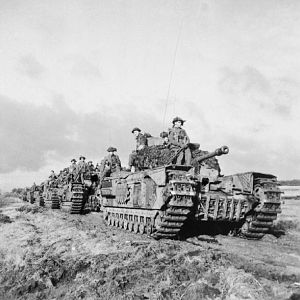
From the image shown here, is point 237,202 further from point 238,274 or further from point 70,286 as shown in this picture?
point 70,286

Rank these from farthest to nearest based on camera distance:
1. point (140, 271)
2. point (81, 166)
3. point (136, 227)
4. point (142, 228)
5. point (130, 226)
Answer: point (81, 166)
point (130, 226)
point (136, 227)
point (142, 228)
point (140, 271)

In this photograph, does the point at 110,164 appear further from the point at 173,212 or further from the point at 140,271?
the point at 140,271

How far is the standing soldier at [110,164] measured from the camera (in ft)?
66.2

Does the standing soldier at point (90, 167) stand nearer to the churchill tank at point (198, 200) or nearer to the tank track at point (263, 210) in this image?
the churchill tank at point (198, 200)

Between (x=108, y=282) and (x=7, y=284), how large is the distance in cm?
199

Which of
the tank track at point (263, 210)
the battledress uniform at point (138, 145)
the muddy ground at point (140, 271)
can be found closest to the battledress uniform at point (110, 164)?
the battledress uniform at point (138, 145)

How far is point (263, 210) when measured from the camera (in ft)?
38.0

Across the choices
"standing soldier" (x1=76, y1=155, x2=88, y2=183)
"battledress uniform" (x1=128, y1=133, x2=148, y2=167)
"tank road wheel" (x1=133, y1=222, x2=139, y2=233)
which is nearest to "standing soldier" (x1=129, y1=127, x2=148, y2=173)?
"battledress uniform" (x1=128, y1=133, x2=148, y2=167)

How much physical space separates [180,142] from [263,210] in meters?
5.31

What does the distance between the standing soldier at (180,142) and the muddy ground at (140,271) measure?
16.0ft

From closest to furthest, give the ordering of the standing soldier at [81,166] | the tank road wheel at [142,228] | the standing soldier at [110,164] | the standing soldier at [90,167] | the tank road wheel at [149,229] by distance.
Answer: the tank road wheel at [149,229] < the tank road wheel at [142,228] < the standing soldier at [110,164] < the standing soldier at [81,166] < the standing soldier at [90,167]

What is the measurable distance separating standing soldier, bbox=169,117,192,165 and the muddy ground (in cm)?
487

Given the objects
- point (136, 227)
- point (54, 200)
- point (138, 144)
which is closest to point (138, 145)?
point (138, 144)

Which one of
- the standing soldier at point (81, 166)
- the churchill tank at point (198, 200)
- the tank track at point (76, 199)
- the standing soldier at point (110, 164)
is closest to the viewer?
the churchill tank at point (198, 200)
